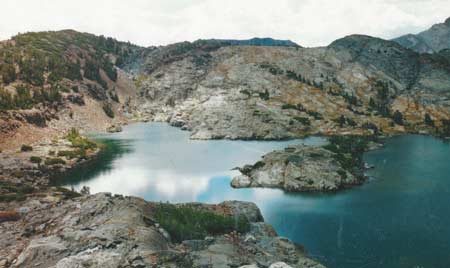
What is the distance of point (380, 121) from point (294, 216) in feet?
461

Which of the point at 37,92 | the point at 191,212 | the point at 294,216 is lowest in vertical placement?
the point at 294,216

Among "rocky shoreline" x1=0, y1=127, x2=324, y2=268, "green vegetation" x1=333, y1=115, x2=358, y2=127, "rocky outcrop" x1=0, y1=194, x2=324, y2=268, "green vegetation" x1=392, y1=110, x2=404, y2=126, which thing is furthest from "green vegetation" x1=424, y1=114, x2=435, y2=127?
"rocky outcrop" x1=0, y1=194, x2=324, y2=268

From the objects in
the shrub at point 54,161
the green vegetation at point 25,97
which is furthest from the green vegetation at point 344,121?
the green vegetation at point 25,97

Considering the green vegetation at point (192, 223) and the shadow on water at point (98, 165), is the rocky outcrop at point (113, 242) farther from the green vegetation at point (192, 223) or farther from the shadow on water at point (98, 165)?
the shadow on water at point (98, 165)

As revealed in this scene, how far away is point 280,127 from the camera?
570 feet

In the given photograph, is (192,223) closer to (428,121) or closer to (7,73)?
(7,73)

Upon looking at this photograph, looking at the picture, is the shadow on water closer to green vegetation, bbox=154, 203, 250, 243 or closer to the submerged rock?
the submerged rock

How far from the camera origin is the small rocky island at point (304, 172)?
9275 cm

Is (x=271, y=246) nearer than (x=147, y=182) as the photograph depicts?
Yes

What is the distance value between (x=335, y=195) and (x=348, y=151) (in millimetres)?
38830

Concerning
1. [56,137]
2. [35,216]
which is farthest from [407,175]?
[56,137]

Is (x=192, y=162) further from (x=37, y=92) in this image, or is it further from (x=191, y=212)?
(x=37, y=92)

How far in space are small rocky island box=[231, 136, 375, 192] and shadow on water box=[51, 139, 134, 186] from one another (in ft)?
132

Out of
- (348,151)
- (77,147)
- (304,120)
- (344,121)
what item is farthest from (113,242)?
(344,121)
